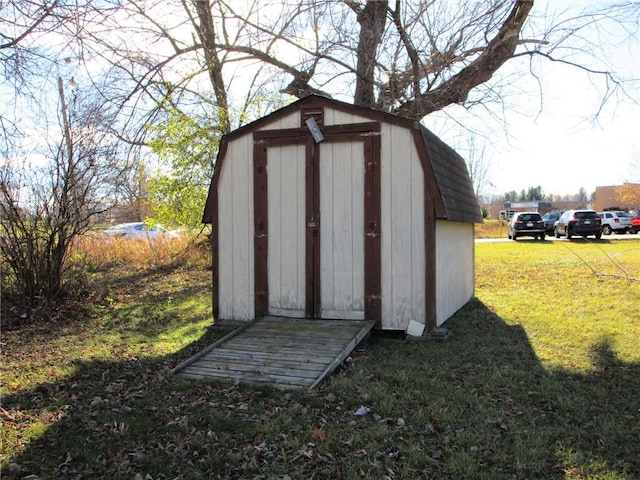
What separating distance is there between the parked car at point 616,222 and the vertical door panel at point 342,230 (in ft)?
102

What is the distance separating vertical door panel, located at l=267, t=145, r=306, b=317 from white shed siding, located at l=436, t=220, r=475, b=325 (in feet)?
6.43

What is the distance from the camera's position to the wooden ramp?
5148 mm

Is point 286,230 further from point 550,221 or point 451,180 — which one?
point 550,221

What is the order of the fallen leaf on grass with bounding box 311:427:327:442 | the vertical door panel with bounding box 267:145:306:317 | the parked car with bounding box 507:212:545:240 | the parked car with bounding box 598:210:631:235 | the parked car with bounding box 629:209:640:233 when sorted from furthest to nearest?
the parked car with bounding box 598:210:631:235 → the parked car with bounding box 629:209:640:233 → the parked car with bounding box 507:212:545:240 → the vertical door panel with bounding box 267:145:306:317 → the fallen leaf on grass with bounding box 311:427:327:442

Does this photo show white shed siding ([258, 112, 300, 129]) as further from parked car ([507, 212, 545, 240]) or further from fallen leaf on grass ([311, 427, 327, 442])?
parked car ([507, 212, 545, 240])

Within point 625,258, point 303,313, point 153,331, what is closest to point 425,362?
point 303,313

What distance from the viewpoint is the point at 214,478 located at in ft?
10.6

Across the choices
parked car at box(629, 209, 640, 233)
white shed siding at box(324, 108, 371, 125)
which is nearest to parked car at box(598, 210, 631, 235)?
parked car at box(629, 209, 640, 233)

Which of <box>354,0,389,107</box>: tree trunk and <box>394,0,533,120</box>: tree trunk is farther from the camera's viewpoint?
<box>354,0,389,107</box>: tree trunk

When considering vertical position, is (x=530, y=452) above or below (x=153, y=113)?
below

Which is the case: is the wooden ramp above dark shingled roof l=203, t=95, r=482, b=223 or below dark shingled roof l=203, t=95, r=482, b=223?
below

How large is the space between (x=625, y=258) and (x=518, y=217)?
495 inches

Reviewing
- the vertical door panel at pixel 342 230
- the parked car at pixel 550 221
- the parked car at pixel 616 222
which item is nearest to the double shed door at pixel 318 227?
the vertical door panel at pixel 342 230

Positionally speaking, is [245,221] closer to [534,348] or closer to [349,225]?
[349,225]
